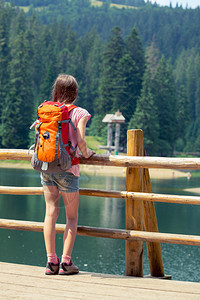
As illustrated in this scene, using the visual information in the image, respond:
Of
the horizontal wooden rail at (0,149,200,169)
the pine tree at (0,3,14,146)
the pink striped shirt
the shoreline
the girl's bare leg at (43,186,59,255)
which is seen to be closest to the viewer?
the pink striped shirt

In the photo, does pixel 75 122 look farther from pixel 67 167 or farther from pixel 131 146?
pixel 131 146

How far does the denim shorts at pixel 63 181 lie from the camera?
157 inches

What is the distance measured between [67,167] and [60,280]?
2.89 ft

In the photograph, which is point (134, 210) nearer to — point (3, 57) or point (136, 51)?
point (3, 57)

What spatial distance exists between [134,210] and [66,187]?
79cm

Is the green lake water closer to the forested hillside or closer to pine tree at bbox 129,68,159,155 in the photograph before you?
pine tree at bbox 129,68,159,155

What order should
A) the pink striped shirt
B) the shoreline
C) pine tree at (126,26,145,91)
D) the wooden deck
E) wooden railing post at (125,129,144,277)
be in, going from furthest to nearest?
1. pine tree at (126,26,145,91)
2. the shoreline
3. wooden railing post at (125,129,144,277)
4. the pink striped shirt
5. the wooden deck

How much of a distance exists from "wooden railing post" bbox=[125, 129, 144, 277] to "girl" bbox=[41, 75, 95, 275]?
551 mm

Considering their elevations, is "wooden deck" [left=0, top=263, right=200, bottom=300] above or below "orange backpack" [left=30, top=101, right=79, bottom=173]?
below

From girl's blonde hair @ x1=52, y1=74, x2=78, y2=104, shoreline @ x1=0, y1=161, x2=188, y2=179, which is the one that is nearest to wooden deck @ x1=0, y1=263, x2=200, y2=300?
girl's blonde hair @ x1=52, y1=74, x2=78, y2=104

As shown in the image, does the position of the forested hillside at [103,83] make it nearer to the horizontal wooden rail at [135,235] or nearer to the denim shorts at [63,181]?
the horizontal wooden rail at [135,235]

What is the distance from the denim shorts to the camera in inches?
157

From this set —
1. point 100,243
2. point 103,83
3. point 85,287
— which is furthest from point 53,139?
point 103,83

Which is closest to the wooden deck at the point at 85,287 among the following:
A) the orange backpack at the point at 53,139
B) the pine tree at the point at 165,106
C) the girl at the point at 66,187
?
the girl at the point at 66,187
